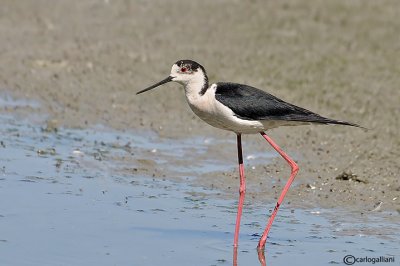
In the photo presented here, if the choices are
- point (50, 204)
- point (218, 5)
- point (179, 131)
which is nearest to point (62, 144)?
point (179, 131)

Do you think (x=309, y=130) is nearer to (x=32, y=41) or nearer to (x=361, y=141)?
(x=361, y=141)

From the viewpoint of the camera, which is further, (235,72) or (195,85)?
(235,72)

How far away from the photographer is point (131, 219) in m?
6.25

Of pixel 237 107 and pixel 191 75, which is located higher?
pixel 191 75

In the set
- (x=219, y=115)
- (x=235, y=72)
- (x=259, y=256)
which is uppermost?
(x=235, y=72)

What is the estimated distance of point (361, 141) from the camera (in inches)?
325

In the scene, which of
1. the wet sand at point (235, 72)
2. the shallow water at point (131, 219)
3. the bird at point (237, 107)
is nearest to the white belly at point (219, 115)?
the bird at point (237, 107)

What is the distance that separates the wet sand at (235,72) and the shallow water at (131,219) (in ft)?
0.84

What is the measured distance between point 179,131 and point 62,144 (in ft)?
3.66

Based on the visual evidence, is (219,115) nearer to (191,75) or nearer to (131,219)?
(191,75)

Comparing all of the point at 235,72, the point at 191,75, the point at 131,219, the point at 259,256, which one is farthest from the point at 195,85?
the point at 235,72

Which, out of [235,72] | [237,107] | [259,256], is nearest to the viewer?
[259,256]

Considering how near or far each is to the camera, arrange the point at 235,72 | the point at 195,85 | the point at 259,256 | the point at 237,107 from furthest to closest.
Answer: the point at 235,72 < the point at 195,85 < the point at 237,107 < the point at 259,256

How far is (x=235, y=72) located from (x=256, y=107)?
13.0 feet
